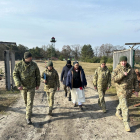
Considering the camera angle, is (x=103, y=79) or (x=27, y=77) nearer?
(x=27, y=77)

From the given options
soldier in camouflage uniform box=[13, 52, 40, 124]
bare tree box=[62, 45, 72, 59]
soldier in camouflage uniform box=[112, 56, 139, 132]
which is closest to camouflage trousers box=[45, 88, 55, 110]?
soldier in camouflage uniform box=[13, 52, 40, 124]

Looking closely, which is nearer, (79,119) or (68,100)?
(79,119)

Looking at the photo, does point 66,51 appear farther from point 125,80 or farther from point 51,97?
point 125,80

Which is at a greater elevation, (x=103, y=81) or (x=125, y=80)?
(x=125, y=80)

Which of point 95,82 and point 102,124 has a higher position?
point 95,82

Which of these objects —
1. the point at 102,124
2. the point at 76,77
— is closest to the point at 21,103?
the point at 76,77

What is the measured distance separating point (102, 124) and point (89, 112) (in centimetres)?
98

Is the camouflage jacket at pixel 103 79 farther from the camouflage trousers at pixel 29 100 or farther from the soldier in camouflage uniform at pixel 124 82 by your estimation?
the camouflage trousers at pixel 29 100

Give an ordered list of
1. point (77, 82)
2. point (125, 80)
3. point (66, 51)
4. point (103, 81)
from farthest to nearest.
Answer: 1. point (66, 51)
2. point (77, 82)
3. point (103, 81)
4. point (125, 80)

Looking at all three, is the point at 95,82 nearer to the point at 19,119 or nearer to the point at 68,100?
the point at 68,100

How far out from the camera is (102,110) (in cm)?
523

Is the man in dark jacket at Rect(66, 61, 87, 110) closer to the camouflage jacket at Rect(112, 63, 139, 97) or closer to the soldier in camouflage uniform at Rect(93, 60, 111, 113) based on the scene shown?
the soldier in camouflage uniform at Rect(93, 60, 111, 113)

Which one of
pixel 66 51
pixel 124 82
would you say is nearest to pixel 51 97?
pixel 124 82

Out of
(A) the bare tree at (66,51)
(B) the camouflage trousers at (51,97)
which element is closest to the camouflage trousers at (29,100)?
(B) the camouflage trousers at (51,97)
